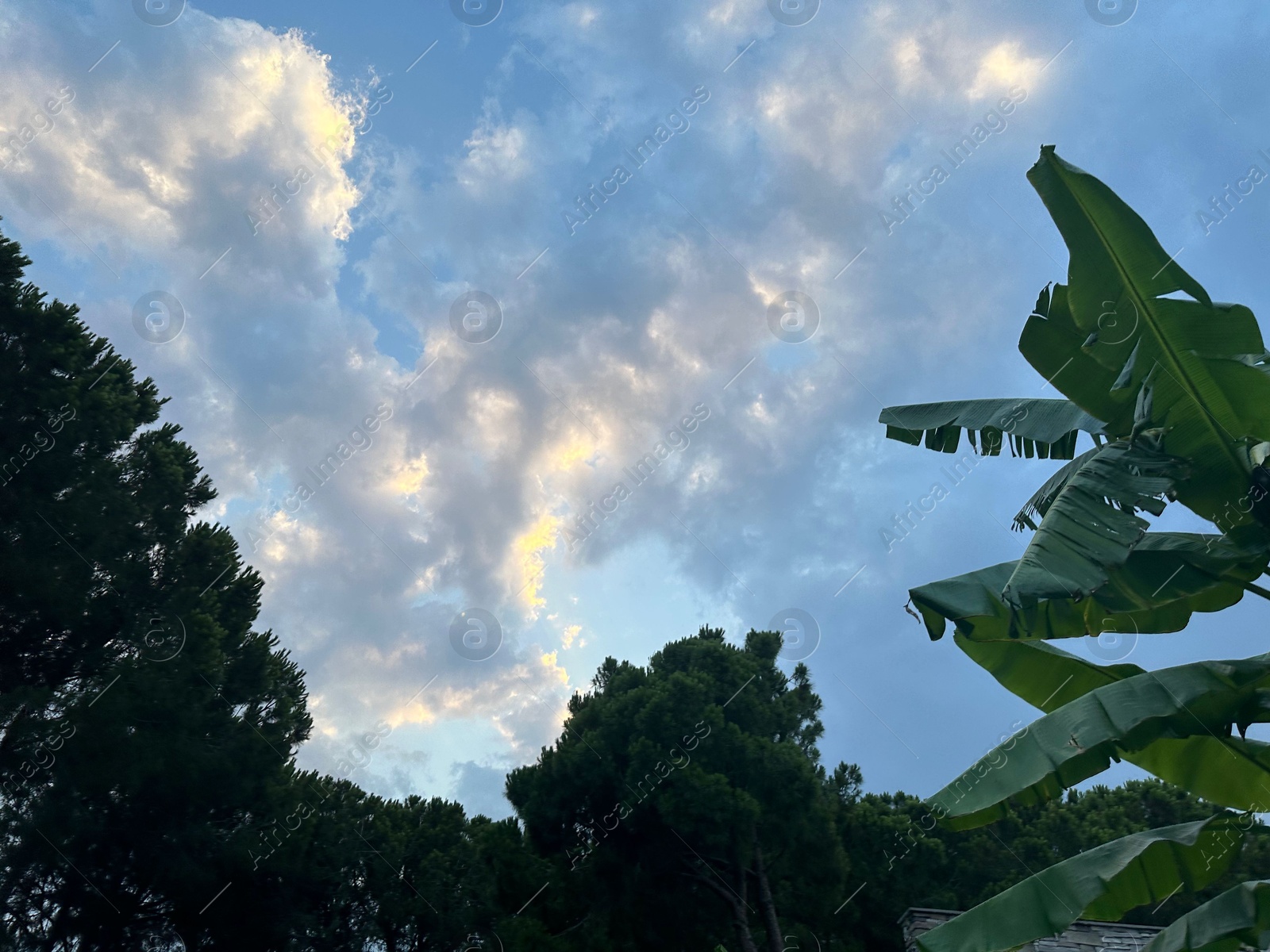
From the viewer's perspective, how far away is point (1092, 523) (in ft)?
13.2

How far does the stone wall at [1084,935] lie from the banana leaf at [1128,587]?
348 cm

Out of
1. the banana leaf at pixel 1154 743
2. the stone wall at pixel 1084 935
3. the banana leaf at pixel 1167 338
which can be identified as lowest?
the stone wall at pixel 1084 935

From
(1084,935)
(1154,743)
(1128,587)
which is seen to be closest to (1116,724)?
(1128,587)

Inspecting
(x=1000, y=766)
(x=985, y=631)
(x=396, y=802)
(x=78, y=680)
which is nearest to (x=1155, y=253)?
(x=985, y=631)

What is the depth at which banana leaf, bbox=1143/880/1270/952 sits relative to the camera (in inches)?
173

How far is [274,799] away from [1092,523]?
1303 cm

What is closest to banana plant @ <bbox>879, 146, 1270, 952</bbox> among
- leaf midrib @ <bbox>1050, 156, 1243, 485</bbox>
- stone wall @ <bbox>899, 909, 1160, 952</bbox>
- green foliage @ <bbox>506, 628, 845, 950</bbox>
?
leaf midrib @ <bbox>1050, 156, 1243, 485</bbox>

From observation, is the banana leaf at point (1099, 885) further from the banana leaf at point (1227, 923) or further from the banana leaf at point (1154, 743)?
the banana leaf at point (1154, 743)

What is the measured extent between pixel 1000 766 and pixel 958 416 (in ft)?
8.08

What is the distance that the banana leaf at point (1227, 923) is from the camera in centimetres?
439

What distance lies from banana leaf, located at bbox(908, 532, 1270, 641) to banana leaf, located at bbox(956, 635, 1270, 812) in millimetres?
446

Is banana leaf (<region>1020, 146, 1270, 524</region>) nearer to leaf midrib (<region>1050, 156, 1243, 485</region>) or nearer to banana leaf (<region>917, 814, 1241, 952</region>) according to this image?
leaf midrib (<region>1050, 156, 1243, 485</region>)

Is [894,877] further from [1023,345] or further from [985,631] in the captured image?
[1023,345]

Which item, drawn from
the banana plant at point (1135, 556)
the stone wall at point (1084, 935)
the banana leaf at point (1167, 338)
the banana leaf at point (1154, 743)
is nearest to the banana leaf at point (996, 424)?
the banana plant at point (1135, 556)
